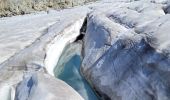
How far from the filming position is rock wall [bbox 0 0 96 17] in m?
22.4

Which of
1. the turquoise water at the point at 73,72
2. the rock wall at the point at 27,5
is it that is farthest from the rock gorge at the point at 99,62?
the rock wall at the point at 27,5

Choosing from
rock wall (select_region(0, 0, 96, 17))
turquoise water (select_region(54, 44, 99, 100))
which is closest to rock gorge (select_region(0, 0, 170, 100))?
turquoise water (select_region(54, 44, 99, 100))

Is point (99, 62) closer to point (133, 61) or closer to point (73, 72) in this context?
point (133, 61)

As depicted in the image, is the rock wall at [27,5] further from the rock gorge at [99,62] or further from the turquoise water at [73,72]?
the turquoise water at [73,72]

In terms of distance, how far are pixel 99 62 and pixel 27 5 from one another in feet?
55.6

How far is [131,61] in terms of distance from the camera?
5789 mm

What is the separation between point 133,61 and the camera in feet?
18.8

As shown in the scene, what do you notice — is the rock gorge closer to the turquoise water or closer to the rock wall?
the turquoise water

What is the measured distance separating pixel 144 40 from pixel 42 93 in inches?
67.7

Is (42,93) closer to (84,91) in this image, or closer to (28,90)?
(28,90)

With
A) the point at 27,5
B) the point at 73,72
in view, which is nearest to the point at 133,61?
the point at 73,72

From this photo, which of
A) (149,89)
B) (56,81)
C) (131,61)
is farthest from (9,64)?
(149,89)

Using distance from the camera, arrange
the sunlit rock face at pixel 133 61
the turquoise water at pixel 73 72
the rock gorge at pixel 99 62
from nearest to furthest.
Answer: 1. the sunlit rock face at pixel 133 61
2. the rock gorge at pixel 99 62
3. the turquoise water at pixel 73 72

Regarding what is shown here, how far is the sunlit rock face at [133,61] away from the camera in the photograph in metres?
5.00
